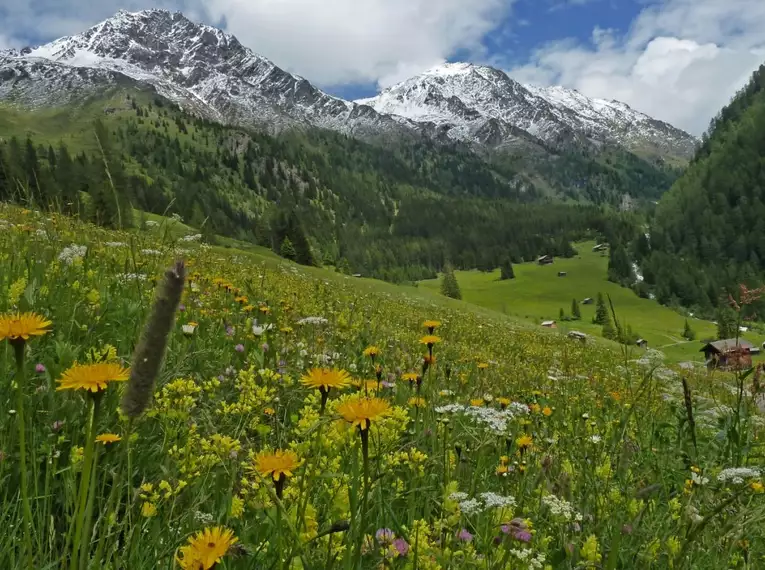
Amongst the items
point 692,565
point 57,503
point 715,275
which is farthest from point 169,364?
point 715,275

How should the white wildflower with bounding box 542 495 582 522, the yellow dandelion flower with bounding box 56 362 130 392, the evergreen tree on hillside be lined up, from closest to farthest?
the yellow dandelion flower with bounding box 56 362 130 392, the white wildflower with bounding box 542 495 582 522, the evergreen tree on hillside

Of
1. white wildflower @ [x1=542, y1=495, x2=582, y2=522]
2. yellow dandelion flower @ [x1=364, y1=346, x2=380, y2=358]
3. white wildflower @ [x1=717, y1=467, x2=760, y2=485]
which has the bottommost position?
white wildflower @ [x1=542, y1=495, x2=582, y2=522]

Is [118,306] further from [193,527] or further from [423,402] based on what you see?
[193,527]

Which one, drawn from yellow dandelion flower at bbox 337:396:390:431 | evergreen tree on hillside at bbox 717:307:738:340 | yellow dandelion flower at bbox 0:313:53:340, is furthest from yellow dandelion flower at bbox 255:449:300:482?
evergreen tree on hillside at bbox 717:307:738:340

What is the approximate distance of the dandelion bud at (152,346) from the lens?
1.25 m

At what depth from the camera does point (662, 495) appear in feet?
12.7

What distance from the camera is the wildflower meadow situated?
1570mm

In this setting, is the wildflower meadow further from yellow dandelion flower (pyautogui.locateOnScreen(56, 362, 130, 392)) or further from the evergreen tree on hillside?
the evergreen tree on hillside

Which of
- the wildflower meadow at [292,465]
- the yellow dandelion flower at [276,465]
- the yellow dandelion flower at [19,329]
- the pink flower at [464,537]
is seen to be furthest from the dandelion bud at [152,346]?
the pink flower at [464,537]

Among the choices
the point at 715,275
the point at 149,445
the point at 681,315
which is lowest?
the point at 149,445

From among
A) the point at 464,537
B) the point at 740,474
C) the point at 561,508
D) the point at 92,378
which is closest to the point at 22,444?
the point at 92,378

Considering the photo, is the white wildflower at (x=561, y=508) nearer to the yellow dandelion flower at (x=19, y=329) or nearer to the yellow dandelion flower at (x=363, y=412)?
the yellow dandelion flower at (x=363, y=412)

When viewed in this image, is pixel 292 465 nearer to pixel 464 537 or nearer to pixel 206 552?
pixel 206 552

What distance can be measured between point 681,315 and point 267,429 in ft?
643
